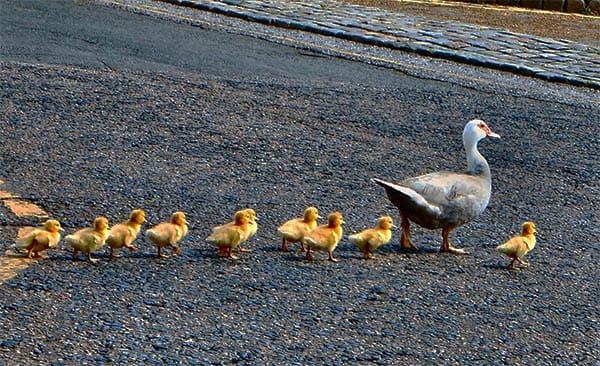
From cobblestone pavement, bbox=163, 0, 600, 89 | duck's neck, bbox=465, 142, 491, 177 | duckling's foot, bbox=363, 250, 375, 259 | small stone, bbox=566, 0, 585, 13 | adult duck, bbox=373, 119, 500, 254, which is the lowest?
duckling's foot, bbox=363, 250, 375, 259

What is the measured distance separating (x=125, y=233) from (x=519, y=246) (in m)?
2.23

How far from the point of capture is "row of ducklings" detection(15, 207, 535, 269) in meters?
5.76

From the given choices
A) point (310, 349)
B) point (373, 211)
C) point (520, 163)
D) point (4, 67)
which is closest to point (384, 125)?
point (520, 163)

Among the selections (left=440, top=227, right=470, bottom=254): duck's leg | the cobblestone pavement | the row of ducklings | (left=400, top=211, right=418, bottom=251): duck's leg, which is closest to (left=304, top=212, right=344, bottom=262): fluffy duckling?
the row of ducklings

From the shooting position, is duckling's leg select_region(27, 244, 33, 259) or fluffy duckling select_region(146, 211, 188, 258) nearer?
duckling's leg select_region(27, 244, 33, 259)

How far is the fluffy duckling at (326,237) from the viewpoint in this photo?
6059 millimetres

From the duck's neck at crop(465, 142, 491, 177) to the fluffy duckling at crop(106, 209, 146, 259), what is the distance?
214 centimetres

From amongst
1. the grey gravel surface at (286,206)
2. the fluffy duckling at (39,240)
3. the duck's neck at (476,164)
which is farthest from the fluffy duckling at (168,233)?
the duck's neck at (476,164)

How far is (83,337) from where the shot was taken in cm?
487

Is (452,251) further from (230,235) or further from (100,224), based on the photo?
(100,224)

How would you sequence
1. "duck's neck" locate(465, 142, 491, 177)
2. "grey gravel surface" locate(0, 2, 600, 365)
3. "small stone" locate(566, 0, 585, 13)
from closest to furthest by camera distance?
1. "grey gravel surface" locate(0, 2, 600, 365)
2. "duck's neck" locate(465, 142, 491, 177)
3. "small stone" locate(566, 0, 585, 13)

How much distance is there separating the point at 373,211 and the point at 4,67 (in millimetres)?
4280

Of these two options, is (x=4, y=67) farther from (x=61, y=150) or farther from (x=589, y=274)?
(x=589, y=274)

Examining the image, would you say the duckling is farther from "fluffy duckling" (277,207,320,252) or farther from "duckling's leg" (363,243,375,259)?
"duckling's leg" (363,243,375,259)
